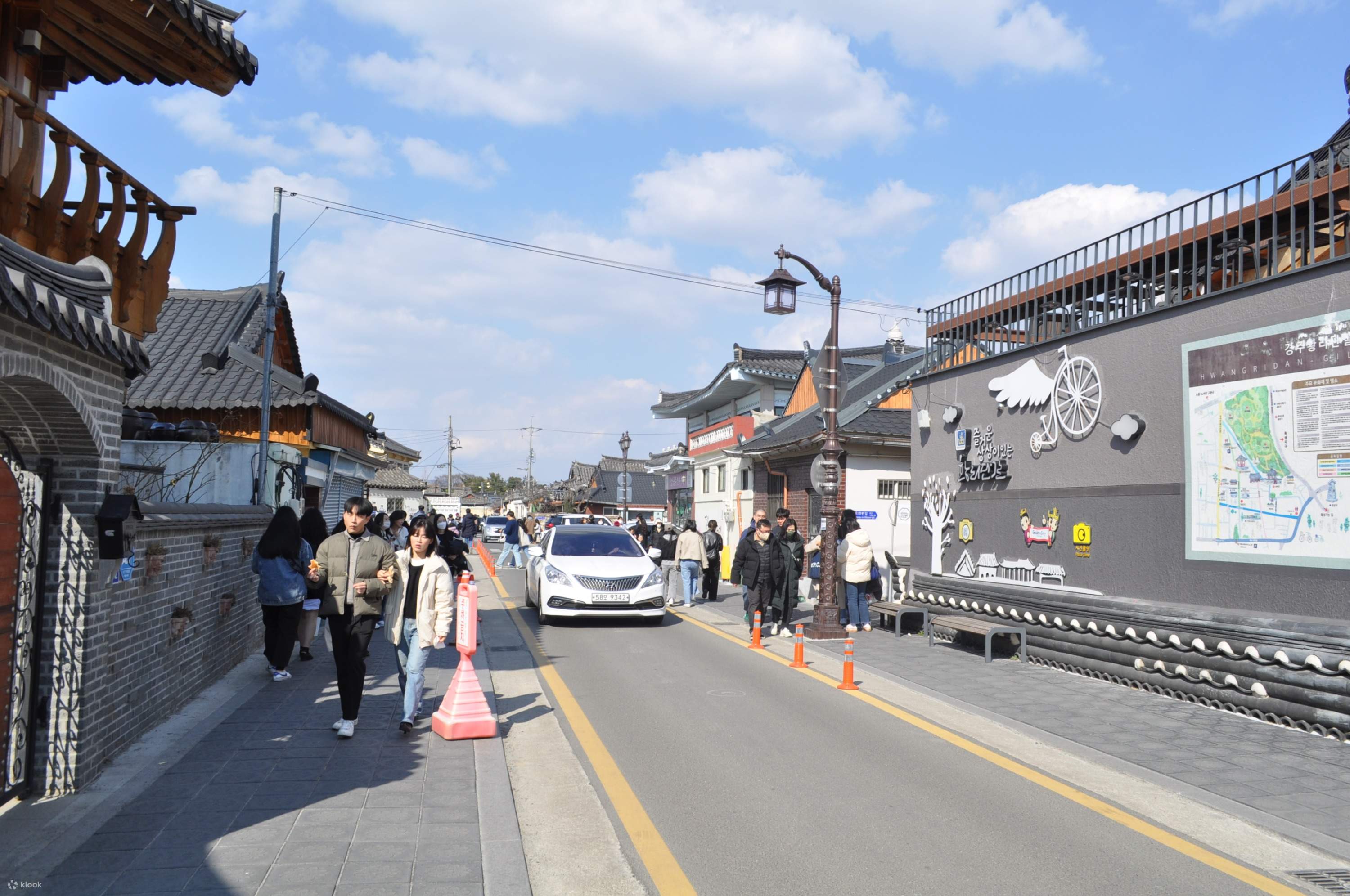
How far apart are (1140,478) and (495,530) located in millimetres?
46187

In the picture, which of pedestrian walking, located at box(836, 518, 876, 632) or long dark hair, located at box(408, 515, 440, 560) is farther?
pedestrian walking, located at box(836, 518, 876, 632)

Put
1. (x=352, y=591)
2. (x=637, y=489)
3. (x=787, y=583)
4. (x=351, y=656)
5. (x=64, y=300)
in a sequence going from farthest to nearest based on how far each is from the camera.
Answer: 1. (x=637, y=489)
2. (x=787, y=583)
3. (x=352, y=591)
4. (x=351, y=656)
5. (x=64, y=300)

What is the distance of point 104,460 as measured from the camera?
6.22 m

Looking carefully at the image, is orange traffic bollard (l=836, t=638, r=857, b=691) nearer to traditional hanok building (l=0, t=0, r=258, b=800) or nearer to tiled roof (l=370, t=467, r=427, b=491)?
traditional hanok building (l=0, t=0, r=258, b=800)

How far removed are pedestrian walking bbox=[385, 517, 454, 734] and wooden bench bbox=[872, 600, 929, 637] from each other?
8.43 m

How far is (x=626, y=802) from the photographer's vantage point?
6.13 m

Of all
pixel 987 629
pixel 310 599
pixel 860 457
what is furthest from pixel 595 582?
pixel 860 457

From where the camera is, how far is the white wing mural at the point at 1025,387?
12.8m

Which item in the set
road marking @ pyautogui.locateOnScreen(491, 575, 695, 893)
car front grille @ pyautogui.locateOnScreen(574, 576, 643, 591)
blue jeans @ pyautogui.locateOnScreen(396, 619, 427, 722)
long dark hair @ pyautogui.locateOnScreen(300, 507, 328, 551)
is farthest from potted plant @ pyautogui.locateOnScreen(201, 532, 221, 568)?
car front grille @ pyautogui.locateOnScreen(574, 576, 643, 591)

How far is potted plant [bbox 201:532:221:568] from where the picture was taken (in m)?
8.85

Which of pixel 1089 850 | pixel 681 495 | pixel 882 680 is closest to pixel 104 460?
pixel 1089 850

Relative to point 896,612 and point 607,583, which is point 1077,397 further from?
point 607,583

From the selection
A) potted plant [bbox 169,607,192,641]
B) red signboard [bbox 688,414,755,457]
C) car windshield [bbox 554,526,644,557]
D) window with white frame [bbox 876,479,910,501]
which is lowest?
potted plant [bbox 169,607,192,641]

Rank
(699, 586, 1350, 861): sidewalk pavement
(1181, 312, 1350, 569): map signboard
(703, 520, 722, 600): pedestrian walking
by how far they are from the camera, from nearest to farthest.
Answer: (699, 586, 1350, 861): sidewalk pavement, (1181, 312, 1350, 569): map signboard, (703, 520, 722, 600): pedestrian walking
